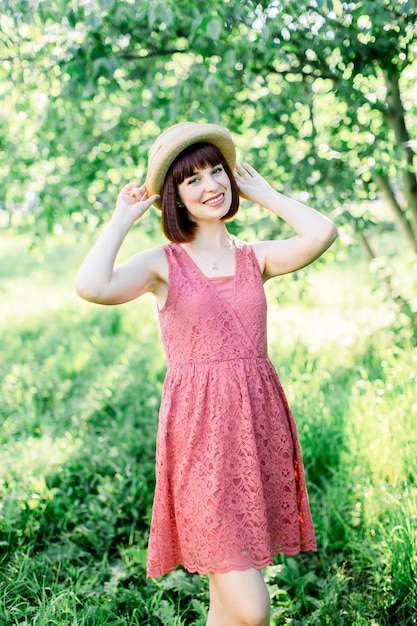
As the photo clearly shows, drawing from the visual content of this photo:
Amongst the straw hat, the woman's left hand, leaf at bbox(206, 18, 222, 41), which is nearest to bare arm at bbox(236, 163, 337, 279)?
the woman's left hand

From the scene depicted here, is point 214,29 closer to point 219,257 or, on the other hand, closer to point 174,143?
point 174,143

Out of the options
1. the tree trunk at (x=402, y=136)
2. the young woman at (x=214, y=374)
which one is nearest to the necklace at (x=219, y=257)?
the young woman at (x=214, y=374)

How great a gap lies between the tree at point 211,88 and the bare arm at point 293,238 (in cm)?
89

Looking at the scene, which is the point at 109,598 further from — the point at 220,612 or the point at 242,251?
the point at 242,251

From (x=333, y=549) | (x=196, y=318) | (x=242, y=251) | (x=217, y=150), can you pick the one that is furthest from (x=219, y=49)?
(x=333, y=549)

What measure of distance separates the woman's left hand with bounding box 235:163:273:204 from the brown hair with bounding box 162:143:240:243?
0.52 feet

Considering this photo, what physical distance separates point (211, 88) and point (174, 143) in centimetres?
153

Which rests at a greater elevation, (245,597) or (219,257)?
(219,257)

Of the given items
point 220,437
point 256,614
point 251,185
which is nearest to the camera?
point 256,614

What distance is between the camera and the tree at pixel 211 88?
3.21 m

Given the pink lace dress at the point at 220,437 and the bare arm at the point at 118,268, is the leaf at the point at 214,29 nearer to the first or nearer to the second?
the bare arm at the point at 118,268

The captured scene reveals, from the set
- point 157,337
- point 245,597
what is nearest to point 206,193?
point 245,597

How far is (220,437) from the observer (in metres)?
2.04

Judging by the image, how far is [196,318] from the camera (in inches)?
83.7
